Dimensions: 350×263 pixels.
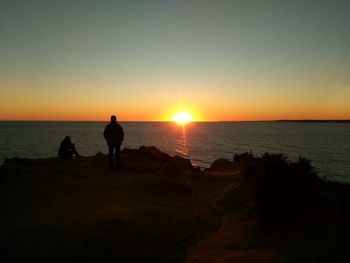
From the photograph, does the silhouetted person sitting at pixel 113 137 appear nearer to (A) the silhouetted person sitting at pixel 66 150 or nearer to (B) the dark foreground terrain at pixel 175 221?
(B) the dark foreground terrain at pixel 175 221

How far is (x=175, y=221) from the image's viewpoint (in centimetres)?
1011

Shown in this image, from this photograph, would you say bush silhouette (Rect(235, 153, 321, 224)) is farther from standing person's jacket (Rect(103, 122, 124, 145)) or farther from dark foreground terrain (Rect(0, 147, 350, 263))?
standing person's jacket (Rect(103, 122, 124, 145))

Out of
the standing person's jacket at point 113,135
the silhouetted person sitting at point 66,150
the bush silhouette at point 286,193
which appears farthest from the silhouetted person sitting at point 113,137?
the bush silhouette at point 286,193

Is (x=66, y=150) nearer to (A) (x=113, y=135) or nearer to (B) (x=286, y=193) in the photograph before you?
(A) (x=113, y=135)

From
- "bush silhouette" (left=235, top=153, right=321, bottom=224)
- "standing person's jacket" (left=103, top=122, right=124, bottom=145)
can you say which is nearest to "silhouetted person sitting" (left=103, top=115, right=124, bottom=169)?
"standing person's jacket" (left=103, top=122, right=124, bottom=145)

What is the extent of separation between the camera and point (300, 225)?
871cm

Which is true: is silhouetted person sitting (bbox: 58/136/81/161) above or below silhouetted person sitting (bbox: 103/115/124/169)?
below

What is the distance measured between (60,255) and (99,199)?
4.39 meters

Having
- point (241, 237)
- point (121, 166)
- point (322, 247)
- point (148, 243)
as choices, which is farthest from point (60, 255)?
point (121, 166)

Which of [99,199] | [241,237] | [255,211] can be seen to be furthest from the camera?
[99,199]

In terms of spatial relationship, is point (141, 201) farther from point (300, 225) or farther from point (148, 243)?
point (300, 225)

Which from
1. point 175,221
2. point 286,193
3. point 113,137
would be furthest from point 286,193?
point 113,137

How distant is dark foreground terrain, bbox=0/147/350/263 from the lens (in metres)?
7.52

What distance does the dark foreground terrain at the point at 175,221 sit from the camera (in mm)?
7516
